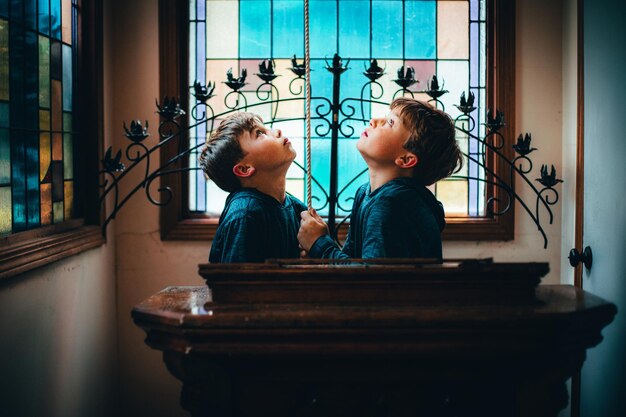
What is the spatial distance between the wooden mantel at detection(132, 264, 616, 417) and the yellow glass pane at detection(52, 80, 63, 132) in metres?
1.22

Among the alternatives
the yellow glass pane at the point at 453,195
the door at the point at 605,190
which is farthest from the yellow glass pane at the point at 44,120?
the door at the point at 605,190

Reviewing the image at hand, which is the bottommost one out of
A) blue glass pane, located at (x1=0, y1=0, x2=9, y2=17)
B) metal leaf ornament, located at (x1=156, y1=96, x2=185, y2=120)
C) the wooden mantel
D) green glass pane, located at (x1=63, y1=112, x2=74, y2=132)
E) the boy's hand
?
the wooden mantel

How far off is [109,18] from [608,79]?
2063 mm

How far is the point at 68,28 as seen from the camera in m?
2.86

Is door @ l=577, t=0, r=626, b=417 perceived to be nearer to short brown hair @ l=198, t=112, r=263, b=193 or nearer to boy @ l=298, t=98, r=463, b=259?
boy @ l=298, t=98, r=463, b=259

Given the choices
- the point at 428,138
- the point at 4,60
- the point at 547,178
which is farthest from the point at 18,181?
the point at 547,178

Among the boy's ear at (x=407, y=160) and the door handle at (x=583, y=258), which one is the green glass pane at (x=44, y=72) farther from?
the door handle at (x=583, y=258)

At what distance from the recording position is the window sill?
2.13 metres

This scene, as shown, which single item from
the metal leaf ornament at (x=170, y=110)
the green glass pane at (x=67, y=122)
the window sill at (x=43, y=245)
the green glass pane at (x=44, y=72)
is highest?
the green glass pane at (x=44, y=72)

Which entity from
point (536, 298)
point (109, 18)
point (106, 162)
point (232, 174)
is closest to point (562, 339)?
point (536, 298)

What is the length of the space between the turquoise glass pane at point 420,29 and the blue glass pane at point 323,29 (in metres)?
0.33

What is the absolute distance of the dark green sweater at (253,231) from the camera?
2.04m

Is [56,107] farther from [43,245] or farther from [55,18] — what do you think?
[43,245]

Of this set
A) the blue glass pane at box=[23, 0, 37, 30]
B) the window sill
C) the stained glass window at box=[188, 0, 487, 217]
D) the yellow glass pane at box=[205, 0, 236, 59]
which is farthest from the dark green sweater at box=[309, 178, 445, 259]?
the yellow glass pane at box=[205, 0, 236, 59]
